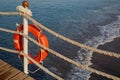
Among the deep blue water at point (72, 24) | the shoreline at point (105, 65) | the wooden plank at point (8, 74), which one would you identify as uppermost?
the wooden plank at point (8, 74)

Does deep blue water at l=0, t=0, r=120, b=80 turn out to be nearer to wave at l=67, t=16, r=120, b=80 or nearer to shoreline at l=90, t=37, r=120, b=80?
wave at l=67, t=16, r=120, b=80

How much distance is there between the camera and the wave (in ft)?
25.0

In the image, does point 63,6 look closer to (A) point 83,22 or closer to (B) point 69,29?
(A) point 83,22

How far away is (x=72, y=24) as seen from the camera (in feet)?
43.9

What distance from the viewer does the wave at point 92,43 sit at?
763 cm

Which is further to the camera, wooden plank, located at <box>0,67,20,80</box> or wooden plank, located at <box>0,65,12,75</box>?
wooden plank, located at <box>0,65,12,75</box>

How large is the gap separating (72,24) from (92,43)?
320cm

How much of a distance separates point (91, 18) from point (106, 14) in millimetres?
1962

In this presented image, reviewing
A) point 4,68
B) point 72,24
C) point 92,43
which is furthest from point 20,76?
point 72,24

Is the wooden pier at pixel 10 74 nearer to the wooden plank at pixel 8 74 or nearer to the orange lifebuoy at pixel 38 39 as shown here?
the wooden plank at pixel 8 74

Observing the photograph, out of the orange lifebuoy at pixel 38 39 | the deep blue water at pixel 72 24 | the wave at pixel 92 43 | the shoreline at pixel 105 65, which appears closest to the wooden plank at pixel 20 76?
the orange lifebuoy at pixel 38 39

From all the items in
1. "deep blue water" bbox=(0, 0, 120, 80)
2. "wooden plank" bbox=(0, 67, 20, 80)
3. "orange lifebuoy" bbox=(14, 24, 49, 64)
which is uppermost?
"orange lifebuoy" bbox=(14, 24, 49, 64)

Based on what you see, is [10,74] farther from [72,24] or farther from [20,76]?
[72,24]

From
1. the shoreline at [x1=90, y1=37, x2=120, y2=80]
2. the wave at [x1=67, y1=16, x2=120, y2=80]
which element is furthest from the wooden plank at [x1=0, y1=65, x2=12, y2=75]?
the shoreline at [x1=90, y1=37, x2=120, y2=80]
